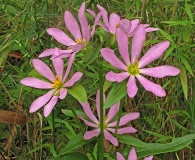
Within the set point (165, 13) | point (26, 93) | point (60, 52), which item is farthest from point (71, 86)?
point (165, 13)

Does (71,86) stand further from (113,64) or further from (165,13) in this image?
(165,13)

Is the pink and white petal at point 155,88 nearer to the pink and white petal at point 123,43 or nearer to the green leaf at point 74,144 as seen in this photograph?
the pink and white petal at point 123,43

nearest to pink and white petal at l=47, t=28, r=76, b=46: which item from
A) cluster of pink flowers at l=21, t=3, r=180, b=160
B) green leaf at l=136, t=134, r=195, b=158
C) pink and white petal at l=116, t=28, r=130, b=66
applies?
cluster of pink flowers at l=21, t=3, r=180, b=160

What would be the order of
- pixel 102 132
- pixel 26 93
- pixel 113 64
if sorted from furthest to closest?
pixel 26 93 < pixel 102 132 < pixel 113 64

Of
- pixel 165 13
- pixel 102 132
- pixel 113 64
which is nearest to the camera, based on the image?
pixel 113 64

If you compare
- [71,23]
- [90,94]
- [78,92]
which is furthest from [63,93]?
[90,94]

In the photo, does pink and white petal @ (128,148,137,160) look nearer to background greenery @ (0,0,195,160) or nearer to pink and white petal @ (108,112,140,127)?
pink and white petal @ (108,112,140,127)

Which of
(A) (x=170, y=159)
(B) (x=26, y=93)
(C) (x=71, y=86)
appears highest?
(C) (x=71, y=86)
